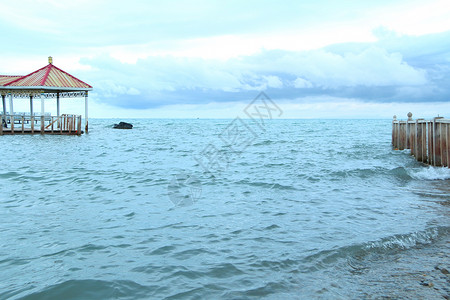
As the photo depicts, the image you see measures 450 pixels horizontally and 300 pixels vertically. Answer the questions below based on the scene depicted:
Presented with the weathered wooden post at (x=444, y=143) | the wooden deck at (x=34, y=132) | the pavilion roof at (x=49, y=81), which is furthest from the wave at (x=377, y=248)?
the wooden deck at (x=34, y=132)

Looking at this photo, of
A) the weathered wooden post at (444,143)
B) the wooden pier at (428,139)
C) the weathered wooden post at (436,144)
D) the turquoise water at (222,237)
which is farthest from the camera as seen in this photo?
the weathered wooden post at (436,144)

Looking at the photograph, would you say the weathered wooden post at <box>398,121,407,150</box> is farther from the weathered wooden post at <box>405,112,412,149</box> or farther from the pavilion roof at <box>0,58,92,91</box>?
the pavilion roof at <box>0,58,92,91</box>

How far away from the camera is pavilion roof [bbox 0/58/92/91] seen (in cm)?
3114

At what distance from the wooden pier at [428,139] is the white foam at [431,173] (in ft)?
0.78

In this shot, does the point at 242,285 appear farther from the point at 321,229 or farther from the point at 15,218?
the point at 15,218

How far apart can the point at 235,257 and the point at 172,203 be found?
3.81 m

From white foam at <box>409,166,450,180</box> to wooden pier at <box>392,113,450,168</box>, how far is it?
239mm

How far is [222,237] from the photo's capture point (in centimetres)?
634

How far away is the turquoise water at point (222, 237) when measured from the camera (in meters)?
4.47

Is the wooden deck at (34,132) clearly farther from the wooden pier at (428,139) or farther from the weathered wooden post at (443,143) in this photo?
the weathered wooden post at (443,143)

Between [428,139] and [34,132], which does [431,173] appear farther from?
[34,132]

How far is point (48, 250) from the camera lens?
5.65 metres

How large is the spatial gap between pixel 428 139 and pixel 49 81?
29.7 m

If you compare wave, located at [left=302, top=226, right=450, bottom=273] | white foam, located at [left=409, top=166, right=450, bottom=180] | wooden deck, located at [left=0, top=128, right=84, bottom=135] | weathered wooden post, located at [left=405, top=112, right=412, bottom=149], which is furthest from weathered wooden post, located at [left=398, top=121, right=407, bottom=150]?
wooden deck, located at [left=0, top=128, right=84, bottom=135]
